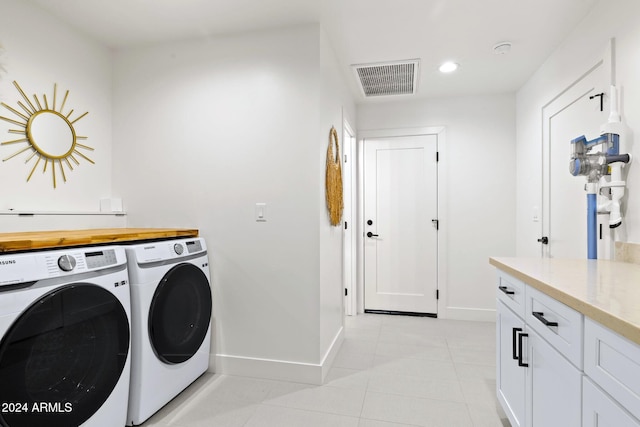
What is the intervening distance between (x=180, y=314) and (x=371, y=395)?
125cm

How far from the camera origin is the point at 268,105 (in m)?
2.24

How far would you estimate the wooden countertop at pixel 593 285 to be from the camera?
761 millimetres

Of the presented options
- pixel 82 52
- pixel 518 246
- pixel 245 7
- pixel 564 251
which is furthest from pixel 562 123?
pixel 82 52

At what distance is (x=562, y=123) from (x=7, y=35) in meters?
3.57

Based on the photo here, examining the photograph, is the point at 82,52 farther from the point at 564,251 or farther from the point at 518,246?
the point at 518,246

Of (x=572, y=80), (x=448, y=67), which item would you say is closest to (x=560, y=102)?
(x=572, y=80)

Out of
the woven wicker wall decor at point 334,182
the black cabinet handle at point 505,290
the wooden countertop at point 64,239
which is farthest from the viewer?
the woven wicker wall decor at point 334,182

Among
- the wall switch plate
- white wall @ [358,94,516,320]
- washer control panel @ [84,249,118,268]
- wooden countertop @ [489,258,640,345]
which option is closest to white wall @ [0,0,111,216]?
washer control panel @ [84,249,118,268]

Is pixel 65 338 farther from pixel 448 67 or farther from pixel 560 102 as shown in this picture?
pixel 560 102

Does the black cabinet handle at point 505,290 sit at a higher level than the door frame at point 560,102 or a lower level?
lower

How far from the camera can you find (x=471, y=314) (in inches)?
138

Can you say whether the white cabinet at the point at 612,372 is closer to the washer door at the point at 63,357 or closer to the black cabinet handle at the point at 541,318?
the black cabinet handle at the point at 541,318

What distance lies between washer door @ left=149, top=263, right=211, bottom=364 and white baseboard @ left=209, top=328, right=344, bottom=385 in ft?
0.92

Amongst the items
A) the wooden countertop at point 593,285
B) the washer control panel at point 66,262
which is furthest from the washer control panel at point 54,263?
the wooden countertop at point 593,285
